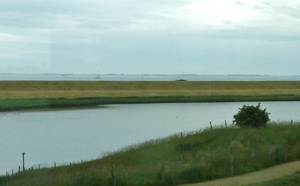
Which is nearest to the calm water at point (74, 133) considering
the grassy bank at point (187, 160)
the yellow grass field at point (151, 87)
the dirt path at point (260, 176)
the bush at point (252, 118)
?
the grassy bank at point (187, 160)

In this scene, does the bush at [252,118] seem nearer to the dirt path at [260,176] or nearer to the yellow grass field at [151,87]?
the dirt path at [260,176]

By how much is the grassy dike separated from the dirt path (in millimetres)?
42943

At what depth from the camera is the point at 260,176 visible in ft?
48.5

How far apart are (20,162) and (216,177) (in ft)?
36.3

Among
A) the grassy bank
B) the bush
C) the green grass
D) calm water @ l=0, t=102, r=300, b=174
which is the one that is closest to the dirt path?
the grassy bank

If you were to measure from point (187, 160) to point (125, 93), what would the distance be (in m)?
60.2

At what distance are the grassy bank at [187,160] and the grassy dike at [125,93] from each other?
36.3 m

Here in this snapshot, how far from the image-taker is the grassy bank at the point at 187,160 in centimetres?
1388

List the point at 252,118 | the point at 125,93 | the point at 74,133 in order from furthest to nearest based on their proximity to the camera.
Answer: the point at 125,93
the point at 74,133
the point at 252,118

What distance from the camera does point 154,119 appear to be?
42094 millimetres

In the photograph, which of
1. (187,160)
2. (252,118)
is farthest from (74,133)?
(187,160)

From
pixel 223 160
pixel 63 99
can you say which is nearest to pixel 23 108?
pixel 63 99

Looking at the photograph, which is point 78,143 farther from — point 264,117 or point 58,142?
point 264,117

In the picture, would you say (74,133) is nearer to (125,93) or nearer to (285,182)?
(285,182)
